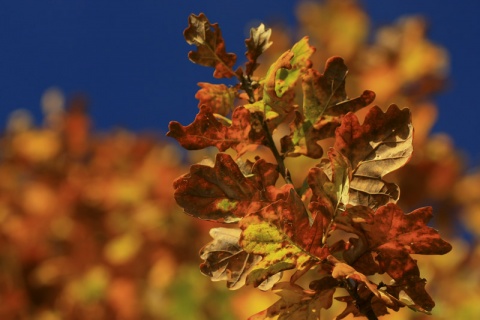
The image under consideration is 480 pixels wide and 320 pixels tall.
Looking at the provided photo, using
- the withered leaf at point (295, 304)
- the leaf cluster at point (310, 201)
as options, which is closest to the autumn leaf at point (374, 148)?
the leaf cluster at point (310, 201)

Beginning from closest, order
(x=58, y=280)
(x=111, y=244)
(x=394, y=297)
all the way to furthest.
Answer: (x=394, y=297), (x=58, y=280), (x=111, y=244)

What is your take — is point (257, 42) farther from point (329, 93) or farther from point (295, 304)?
point (295, 304)

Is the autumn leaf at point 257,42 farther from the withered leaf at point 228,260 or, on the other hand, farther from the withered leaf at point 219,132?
the withered leaf at point 228,260

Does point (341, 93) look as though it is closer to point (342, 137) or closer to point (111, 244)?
point (342, 137)

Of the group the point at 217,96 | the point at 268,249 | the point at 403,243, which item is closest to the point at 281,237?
the point at 268,249

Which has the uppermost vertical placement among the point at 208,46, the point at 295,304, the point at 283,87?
the point at 208,46

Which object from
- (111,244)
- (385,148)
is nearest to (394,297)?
(385,148)

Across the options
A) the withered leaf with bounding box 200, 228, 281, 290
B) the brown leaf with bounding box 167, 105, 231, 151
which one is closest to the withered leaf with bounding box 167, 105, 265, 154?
the brown leaf with bounding box 167, 105, 231, 151
